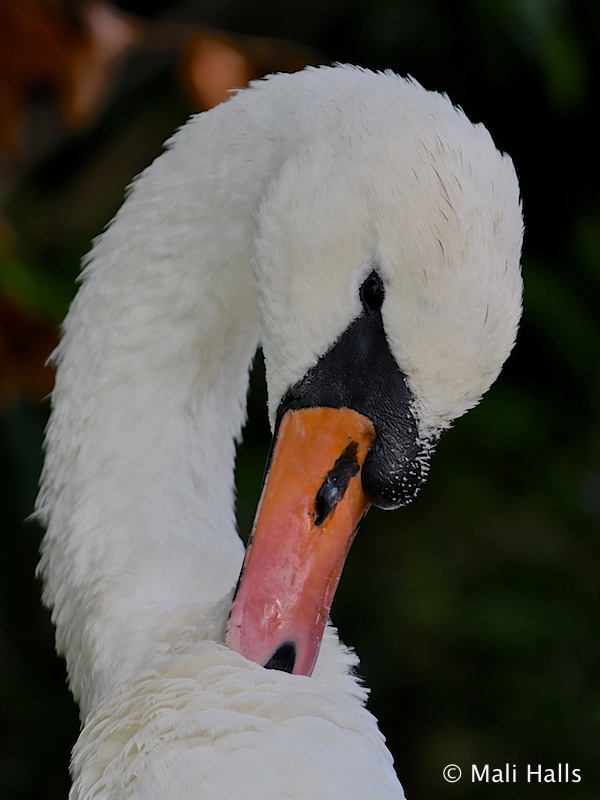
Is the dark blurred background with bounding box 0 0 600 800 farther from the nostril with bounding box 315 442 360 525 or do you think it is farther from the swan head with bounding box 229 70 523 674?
the nostril with bounding box 315 442 360 525

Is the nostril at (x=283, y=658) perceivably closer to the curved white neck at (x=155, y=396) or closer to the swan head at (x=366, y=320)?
the swan head at (x=366, y=320)

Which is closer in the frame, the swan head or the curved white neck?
the swan head

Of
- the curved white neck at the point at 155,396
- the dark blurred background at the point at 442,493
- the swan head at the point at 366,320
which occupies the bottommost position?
the dark blurred background at the point at 442,493

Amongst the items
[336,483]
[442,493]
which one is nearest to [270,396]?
[336,483]

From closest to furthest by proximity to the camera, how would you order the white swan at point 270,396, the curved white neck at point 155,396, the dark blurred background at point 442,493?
1. the white swan at point 270,396
2. the curved white neck at point 155,396
3. the dark blurred background at point 442,493

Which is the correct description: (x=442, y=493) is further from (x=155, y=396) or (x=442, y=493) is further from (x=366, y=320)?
(x=366, y=320)

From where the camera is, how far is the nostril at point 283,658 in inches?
60.3

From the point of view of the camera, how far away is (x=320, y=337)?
1.63m

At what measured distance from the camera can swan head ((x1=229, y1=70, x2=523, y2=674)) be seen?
59.4 inches

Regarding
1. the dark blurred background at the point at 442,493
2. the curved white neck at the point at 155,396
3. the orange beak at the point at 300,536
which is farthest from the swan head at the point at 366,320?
the dark blurred background at the point at 442,493

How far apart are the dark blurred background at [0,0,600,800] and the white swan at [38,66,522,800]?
1208mm

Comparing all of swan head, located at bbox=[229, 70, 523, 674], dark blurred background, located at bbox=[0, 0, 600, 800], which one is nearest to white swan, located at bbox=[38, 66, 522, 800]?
swan head, located at bbox=[229, 70, 523, 674]

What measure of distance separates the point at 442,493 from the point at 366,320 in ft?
7.09

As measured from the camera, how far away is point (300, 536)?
1.56 metres
